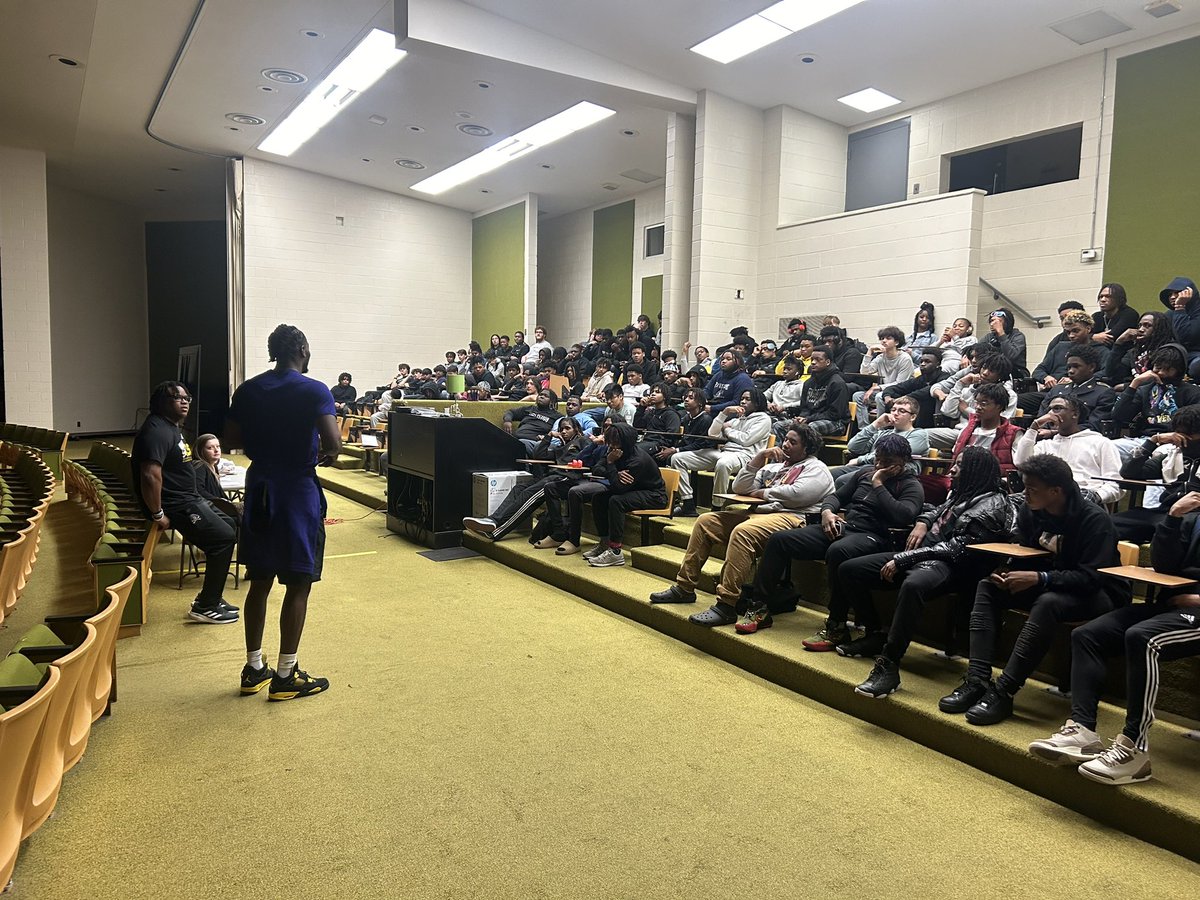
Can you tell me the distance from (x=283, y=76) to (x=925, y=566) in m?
9.75

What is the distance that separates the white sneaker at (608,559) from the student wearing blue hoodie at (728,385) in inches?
79.5

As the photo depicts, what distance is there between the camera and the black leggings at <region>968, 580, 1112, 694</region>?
109 inches

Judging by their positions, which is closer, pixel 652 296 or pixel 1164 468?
pixel 1164 468

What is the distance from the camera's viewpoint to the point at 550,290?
16.2 meters

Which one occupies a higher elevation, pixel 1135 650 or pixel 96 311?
pixel 96 311

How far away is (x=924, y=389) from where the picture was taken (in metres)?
6.22

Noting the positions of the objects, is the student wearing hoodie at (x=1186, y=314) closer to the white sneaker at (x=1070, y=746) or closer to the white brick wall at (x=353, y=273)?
the white sneaker at (x=1070, y=746)

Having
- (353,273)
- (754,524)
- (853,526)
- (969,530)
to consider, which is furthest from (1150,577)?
(353,273)

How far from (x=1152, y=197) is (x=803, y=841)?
812cm

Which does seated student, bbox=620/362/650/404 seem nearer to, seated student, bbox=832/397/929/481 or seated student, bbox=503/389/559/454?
seated student, bbox=503/389/559/454

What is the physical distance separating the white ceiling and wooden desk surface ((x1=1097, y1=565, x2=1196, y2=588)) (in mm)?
6639

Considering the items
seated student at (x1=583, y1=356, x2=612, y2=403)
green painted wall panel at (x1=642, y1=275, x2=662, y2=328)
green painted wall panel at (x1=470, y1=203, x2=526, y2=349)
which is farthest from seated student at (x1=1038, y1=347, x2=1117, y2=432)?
green painted wall panel at (x1=470, y1=203, x2=526, y2=349)

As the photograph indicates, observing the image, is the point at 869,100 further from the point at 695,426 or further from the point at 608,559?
the point at 608,559

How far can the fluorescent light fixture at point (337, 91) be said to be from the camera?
8.84 m
